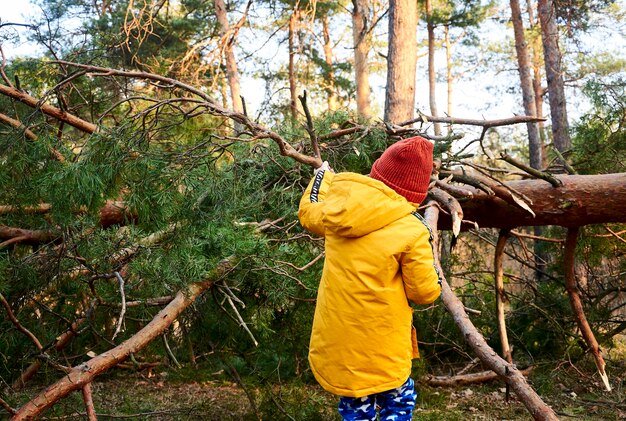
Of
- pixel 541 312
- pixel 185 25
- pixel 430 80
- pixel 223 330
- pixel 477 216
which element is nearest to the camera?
pixel 223 330

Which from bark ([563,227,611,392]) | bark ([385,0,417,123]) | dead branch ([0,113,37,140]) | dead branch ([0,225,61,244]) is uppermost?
bark ([385,0,417,123])

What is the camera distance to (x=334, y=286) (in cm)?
258

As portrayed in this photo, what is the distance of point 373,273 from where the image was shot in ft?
8.20

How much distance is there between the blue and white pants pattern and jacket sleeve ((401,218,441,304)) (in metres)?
0.46

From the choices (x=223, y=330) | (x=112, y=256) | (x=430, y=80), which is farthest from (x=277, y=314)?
(x=430, y=80)

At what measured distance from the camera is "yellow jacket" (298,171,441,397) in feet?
8.14

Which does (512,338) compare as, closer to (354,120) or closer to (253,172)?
(354,120)

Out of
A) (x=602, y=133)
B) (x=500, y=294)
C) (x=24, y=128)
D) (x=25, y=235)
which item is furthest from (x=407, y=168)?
(x=602, y=133)

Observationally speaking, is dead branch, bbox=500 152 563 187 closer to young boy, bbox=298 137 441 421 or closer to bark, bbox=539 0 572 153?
young boy, bbox=298 137 441 421

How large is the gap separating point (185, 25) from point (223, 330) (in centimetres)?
925

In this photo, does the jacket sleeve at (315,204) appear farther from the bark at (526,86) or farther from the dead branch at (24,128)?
the bark at (526,86)

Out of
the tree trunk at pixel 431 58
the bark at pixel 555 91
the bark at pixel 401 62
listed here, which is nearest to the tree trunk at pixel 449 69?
the tree trunk at pixel 431 58

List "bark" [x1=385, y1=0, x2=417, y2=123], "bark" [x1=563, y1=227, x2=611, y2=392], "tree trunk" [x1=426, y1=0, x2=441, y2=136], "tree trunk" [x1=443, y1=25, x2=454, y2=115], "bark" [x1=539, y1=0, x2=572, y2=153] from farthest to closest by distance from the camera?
"tree trunk" [x1=443, y1=25, x2=454, y2=115] < "tree trunk" [x1=426, y1=0, x2=441, y2=136] < "bark" [x1=539, y1=0, x2=572, y2=153] < "bark" [x1=385, y1=0, x2=417, y2=123] < "bark" [x1=563, y1=227, x2=611, y2=392]

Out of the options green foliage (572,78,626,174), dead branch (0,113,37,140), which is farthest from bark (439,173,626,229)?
dead branch (0,113,37,140)
